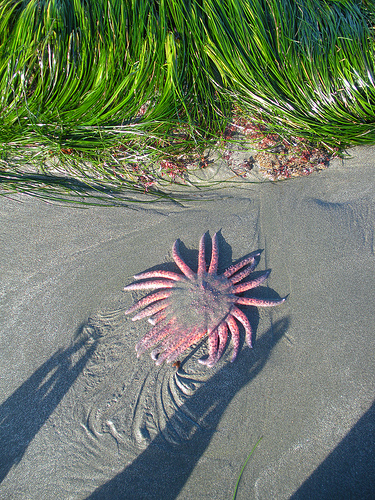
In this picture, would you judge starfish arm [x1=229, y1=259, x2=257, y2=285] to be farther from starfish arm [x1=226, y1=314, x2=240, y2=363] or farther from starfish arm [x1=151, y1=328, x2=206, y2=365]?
starfish arm [x1=151, y1=328, x2=206, y2=365]

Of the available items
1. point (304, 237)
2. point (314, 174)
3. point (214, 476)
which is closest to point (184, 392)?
point (214, 476)

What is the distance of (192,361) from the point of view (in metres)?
2.54

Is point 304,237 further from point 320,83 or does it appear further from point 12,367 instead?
point 12,367

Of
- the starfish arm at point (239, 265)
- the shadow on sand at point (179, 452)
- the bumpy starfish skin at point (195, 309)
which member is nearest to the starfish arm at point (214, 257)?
the bumpy starfish skin at point (195, 309)

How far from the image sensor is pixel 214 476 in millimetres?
2254

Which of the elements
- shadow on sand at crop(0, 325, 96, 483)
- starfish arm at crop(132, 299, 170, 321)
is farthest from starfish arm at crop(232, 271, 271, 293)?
shadow on sand at crop(0, 325, 96, 483)

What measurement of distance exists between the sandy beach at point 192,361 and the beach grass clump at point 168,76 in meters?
0.58

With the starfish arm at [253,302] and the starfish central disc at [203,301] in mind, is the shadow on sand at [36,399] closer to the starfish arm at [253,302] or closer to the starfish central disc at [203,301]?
the starfish central disc at [203,301]

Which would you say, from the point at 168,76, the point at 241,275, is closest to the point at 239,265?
the point at 241,275

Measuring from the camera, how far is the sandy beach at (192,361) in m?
2.27

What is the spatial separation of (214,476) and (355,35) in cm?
455

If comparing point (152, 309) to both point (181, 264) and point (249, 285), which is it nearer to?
point (181, 264)

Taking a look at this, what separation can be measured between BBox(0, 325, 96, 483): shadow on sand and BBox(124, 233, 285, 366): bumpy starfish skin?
59 centimetres

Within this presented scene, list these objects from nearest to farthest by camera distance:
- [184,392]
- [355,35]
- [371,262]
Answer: [184,392], [371,262], [355,35]
